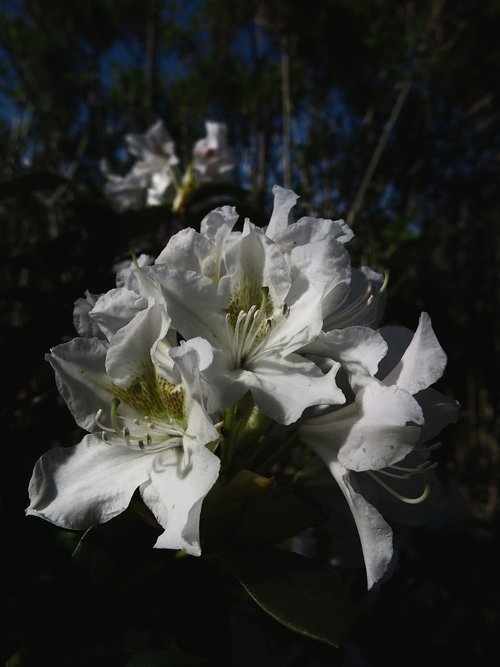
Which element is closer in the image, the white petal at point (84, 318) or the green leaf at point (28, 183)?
the white petal at point (84, 318)

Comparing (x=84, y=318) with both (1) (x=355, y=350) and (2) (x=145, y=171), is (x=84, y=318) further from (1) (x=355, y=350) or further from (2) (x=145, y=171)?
(2) (x=145, y=171)

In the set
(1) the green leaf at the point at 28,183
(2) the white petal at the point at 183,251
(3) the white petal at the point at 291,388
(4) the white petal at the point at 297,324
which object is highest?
(2) the white petal at the point at 183,251

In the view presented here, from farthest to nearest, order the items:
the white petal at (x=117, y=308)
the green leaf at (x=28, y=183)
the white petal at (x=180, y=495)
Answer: the green leaf at (x=28, y=183), the white petal at (x=117, y=308), the white petal at (x=180, y=495)

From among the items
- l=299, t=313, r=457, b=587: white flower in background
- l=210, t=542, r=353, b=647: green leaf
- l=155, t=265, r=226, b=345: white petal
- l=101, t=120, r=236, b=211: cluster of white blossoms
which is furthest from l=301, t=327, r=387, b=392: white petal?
l=101, t=120, r=236, b=211: cluster of white blossoms

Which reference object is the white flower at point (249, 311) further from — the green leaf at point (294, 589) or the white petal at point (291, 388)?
the green leaf at point (294, 589)

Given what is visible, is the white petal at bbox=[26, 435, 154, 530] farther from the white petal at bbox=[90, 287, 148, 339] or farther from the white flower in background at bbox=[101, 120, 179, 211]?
the white flower in background at bbox=[101, 120, 179, 211]

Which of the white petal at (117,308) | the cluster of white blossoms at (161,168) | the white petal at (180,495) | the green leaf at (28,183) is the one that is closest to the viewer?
the white petal at (180,495)

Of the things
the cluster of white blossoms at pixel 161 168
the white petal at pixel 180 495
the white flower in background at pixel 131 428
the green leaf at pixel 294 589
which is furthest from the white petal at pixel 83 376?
the cluster of white blossoms at pixel 161 168

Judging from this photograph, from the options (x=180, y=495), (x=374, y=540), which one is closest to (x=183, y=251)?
(x=180, y=495)
